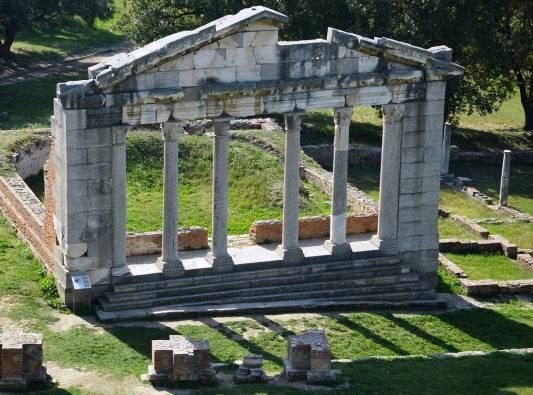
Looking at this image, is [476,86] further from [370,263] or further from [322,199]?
[370,263]

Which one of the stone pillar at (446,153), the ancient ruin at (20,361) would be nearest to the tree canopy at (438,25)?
the stone pillar at (446,153)

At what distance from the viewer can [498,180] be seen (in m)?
53.8

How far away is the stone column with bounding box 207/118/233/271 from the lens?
1366 inches

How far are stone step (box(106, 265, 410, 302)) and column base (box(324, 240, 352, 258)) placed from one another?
0.51 meters

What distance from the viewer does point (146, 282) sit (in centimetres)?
3469

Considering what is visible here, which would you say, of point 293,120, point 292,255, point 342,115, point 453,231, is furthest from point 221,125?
point 453,231

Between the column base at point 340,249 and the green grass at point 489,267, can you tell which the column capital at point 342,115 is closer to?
the column base at point 340,249

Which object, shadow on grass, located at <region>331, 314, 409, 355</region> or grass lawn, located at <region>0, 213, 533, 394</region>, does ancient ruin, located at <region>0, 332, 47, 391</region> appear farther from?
shadow on grass, located at <region>331, 314, 409, 355</region>

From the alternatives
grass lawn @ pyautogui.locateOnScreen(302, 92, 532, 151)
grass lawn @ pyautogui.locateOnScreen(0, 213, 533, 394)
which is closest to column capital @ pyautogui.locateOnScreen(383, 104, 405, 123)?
grass lawn @ pyautogui.locateOnScreen(0, 213, 533, 394)

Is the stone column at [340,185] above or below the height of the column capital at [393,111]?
below

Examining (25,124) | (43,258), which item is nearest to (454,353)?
(43,258)

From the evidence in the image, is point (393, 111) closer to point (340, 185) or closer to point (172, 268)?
point (340, 185)

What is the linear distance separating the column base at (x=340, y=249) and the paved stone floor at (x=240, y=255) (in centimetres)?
17

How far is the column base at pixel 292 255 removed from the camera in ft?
119
